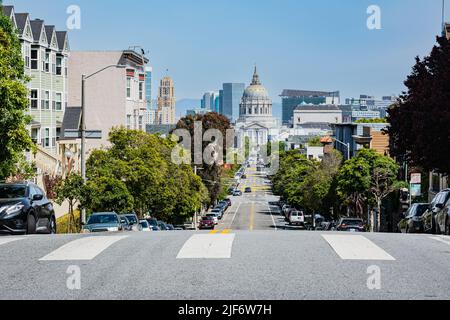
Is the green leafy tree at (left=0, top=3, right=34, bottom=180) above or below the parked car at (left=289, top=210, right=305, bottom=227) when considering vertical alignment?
above

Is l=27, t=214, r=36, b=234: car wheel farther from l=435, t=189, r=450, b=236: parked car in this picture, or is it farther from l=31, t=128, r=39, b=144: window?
l=31, t=128, r=39, b=144: window

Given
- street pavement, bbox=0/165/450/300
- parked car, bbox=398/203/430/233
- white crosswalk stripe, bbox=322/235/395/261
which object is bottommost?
parked car, bbox=398/203/430/233

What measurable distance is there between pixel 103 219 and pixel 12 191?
1096 centimetres

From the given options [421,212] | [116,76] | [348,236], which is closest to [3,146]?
[421,212]

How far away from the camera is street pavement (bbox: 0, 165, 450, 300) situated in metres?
9.52

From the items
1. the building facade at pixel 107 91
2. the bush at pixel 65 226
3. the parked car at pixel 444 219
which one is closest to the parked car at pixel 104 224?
the bush at pixel 65 226

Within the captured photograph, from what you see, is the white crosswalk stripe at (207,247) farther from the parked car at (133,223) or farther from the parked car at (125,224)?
the parked car at (133,223)

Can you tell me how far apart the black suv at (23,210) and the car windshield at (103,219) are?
902 cm

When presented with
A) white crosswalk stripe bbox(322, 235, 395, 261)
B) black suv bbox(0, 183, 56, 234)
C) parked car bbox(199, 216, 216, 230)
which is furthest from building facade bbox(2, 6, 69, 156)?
white crosswalk stripe bbox(322, 235, 395, 261)

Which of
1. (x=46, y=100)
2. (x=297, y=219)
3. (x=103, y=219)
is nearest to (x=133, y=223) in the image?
(x=103, y=219)

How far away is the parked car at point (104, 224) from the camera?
97.8ft

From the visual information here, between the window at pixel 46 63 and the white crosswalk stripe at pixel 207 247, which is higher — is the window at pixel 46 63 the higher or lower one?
the higher one

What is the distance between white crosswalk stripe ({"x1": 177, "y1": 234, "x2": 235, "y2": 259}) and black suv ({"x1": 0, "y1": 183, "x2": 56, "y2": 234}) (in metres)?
6.89
